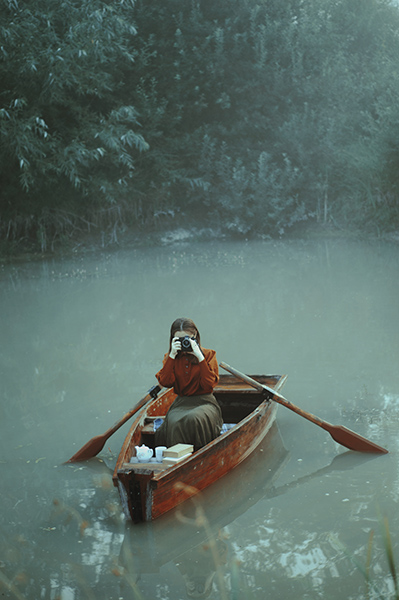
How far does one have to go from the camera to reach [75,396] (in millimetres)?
6637

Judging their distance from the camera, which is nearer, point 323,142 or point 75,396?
point 75,396

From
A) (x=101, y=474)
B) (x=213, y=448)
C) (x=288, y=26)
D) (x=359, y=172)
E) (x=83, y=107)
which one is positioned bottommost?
(x=101, y=474)

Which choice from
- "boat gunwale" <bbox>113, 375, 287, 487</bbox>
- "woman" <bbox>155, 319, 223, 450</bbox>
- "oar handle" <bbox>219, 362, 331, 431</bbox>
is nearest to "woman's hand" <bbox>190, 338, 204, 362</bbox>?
"woman" <bbox>155, 319, 223, 450</bbox>

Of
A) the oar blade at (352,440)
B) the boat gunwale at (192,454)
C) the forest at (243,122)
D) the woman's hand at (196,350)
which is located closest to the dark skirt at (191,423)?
the boat gunwale at (192,454)

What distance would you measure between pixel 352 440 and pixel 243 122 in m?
17.8

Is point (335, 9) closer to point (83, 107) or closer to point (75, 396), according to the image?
point (83, 107)

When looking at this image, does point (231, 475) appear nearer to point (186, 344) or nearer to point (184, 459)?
point (184, 459)

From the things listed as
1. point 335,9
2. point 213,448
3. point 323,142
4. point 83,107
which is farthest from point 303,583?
point 335,9

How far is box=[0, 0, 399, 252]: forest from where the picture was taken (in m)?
18.7

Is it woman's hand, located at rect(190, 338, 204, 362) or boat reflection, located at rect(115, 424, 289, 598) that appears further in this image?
woman's hand, located at rect(190, 338, 204, 362)

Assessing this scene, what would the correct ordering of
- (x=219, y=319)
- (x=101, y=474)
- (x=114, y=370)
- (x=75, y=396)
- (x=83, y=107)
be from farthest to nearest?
(x=83, y=107)
(x=219, y=319)
(x=114, y=370)
(x=75, y=396)
(x=101, y=474)

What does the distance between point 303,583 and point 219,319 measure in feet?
21.0

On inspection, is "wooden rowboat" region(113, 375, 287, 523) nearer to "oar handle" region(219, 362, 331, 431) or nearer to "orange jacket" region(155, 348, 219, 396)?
"oar handle" region(219, 362, 331, 431)

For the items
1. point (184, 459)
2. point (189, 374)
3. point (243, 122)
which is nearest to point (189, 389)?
point (189, 374)
